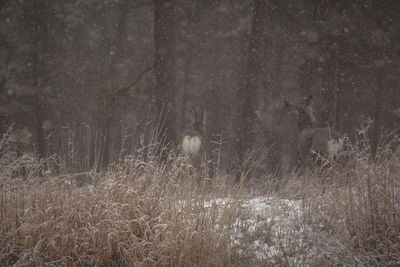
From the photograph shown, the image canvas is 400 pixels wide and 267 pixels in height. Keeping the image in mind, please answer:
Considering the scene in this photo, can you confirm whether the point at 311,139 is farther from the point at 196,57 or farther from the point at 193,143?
the point at 196,57

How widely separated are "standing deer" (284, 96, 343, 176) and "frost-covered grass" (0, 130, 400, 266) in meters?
3.57

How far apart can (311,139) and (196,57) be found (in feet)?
26.9

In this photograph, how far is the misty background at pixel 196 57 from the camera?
10.7 m

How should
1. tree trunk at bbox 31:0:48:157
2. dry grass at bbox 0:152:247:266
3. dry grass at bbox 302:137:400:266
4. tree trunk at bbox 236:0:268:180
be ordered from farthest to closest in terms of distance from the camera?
tree trunk at bbox 31:0:48:157 < tree trunk at bbox 236:0:268:180 < dry grass at bbox 302:137:400:266 < dry grass at bbox 0:152:247:266

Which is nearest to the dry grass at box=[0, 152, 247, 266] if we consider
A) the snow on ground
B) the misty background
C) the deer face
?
the snow on ground

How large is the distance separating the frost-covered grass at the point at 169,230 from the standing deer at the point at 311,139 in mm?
3572

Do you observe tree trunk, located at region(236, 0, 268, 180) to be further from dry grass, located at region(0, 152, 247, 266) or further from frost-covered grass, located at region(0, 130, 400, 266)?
dry grass, located at region(0, 152, 247, 266)

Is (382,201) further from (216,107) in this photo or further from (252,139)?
(216,107)

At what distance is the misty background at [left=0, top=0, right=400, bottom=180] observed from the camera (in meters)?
10.7

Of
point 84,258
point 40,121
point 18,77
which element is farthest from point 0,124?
point 84,258

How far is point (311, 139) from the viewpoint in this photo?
26.0ft

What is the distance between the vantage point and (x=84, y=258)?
3230 millimetres

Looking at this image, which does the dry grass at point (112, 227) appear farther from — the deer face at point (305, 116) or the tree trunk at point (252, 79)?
the tree trunk at point (252, 79)

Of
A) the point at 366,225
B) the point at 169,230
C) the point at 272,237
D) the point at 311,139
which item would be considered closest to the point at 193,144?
the point at 311,139
